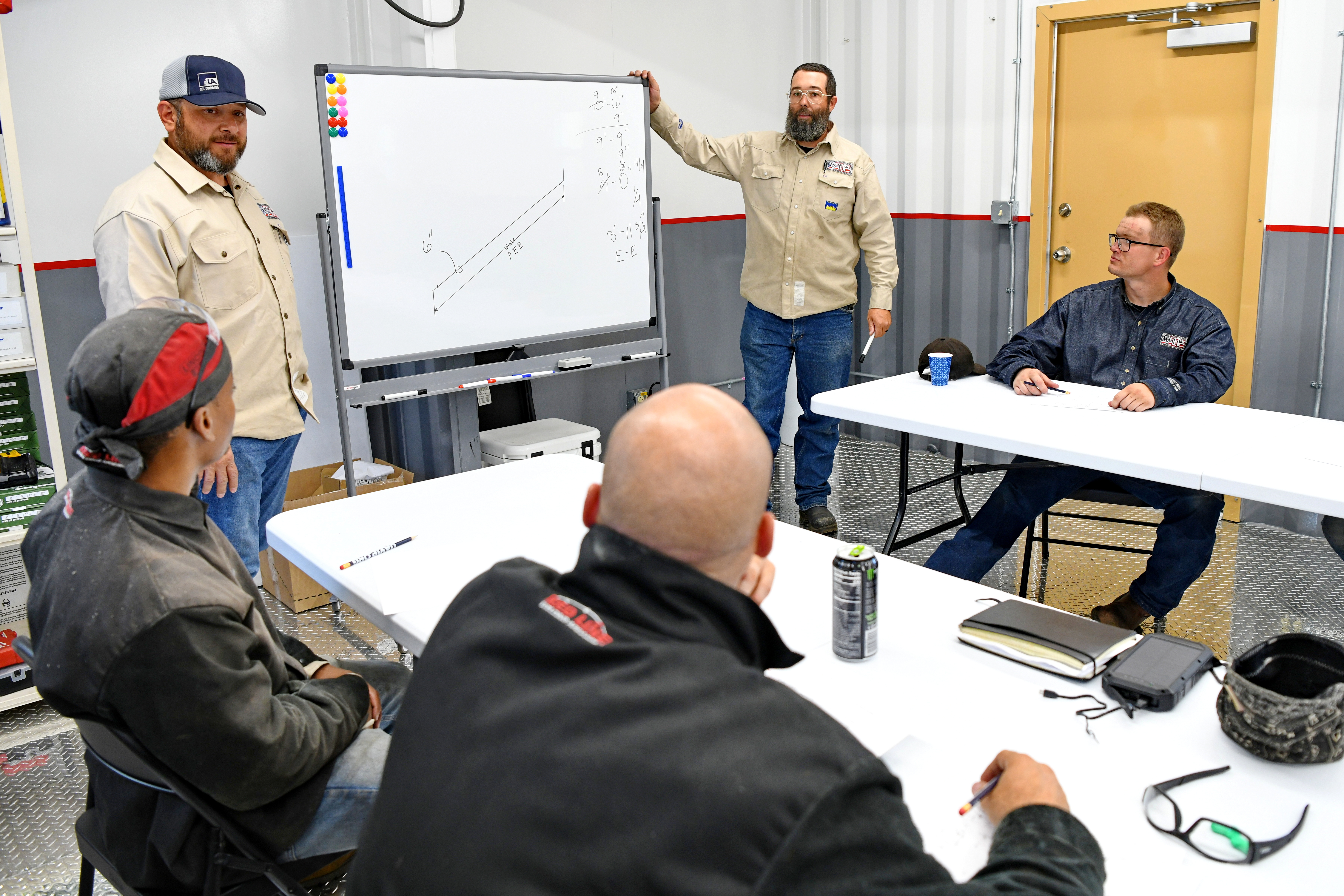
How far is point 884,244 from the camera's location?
431 centimetres

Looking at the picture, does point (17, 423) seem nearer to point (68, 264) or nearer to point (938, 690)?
point (68, 264)

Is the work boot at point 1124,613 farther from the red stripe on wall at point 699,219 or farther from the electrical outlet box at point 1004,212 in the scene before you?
the red stripe on wall at point 699,219

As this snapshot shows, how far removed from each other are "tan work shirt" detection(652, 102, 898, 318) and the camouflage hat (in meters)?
3.02

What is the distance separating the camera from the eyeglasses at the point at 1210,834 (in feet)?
3.53

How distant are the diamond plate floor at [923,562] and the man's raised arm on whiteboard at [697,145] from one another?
1.52m

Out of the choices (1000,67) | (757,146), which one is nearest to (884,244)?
(757,146)

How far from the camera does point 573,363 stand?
404 centimetres

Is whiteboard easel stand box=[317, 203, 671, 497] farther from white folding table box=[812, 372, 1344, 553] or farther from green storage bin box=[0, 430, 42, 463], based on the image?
white folding table box=[812, 372, 1344, 553]

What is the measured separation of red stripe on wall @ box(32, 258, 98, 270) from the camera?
330 centimetres

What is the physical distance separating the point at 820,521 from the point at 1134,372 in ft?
4.91

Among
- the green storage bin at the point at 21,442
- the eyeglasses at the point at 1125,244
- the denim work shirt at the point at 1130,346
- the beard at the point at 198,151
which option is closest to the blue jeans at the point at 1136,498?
the denim work shirt at the point at 1130,346

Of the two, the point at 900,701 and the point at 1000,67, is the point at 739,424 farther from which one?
the point at 1000,67

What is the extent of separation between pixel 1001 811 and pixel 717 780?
0.47 m

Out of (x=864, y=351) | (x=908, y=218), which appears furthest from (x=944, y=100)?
(x=864, y=351)
